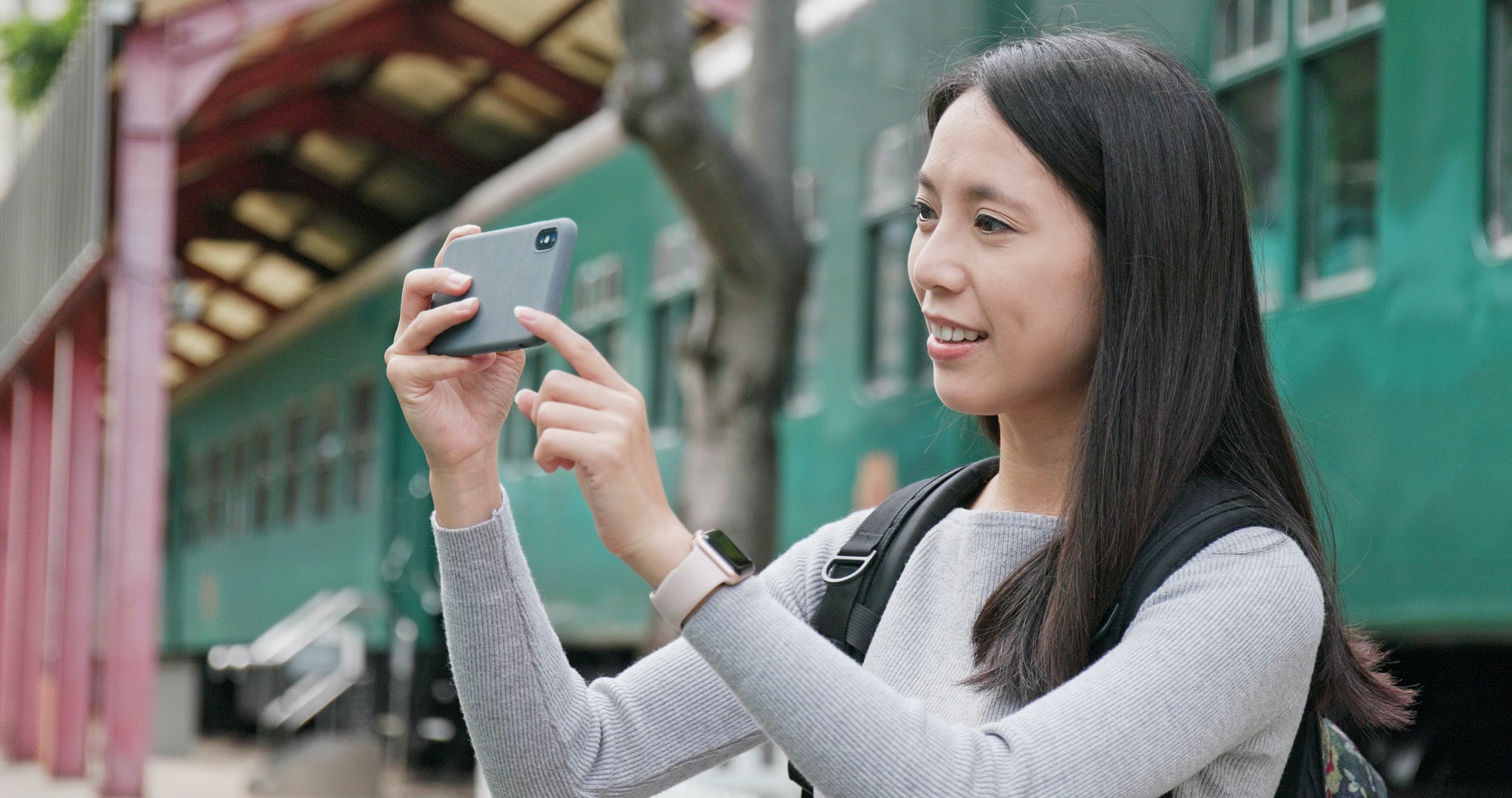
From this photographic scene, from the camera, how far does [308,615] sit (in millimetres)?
14781

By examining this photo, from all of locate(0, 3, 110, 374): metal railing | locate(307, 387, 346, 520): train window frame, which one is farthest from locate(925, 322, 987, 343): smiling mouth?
locate(307, 387, 346, 520): train window frame

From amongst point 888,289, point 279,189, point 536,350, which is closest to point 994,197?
point 888,289

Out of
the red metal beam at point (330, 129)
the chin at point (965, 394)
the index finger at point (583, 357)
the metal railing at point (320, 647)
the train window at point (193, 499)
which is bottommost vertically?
the metal railing at point (320, 647)

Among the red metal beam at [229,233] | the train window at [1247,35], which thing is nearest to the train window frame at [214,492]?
the red metal beam at [229,233]

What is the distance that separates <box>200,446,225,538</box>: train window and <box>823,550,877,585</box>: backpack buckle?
18.8m

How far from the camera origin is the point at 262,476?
699 inches

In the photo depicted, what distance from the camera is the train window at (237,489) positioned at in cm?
1870

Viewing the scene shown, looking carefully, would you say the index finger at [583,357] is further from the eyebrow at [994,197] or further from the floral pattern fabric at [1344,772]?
the floral pattern fabric at [1344,772]

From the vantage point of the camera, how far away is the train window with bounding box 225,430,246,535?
61.4ft

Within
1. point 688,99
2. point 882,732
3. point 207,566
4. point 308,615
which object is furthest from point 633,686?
point 207,566

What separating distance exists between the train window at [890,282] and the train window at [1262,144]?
171 centimetres

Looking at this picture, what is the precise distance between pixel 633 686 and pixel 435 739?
12243mm

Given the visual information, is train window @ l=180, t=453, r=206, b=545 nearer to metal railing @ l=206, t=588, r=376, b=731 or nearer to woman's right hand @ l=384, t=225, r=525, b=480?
metal railing @ l=206, t=588, r=376, b=731

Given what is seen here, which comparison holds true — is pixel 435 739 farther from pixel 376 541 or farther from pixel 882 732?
pixel 882 732
